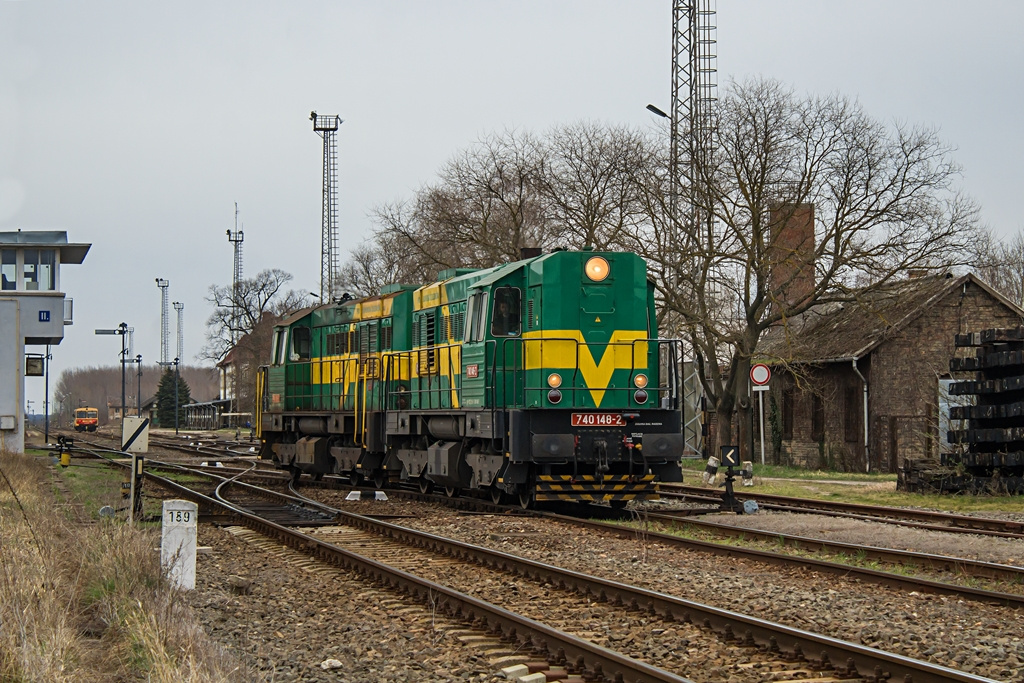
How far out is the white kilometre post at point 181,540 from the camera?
9930 millimetres

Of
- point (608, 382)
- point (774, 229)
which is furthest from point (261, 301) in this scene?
point (608, 382)

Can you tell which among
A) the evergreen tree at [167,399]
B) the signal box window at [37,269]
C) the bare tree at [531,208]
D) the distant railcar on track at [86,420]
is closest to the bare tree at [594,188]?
the bare tree at [531,208]

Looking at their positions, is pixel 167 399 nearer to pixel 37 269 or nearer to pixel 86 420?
pixel 86 420

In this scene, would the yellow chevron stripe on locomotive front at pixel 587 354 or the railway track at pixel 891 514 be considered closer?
the railway track at pixel 891 514

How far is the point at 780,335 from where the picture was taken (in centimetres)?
4006

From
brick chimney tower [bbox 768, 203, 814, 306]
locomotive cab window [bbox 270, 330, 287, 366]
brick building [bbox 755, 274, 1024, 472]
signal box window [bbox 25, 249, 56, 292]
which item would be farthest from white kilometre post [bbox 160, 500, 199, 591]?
signal box window [bbox 25, 249, 56, 292]

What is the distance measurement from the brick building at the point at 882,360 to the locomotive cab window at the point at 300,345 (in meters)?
12.6

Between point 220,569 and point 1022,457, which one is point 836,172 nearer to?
point 1022,457

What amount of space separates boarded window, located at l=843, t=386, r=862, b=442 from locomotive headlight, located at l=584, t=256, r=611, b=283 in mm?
18702

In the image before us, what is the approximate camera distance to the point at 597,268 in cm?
1599

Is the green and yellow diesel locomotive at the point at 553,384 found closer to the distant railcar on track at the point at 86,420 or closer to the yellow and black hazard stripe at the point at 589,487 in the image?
the yellow and black hazard stripe at the point at 589,487

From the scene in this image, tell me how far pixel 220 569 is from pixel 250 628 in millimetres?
3240

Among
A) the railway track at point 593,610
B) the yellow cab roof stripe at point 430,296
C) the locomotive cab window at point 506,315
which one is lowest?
the railway track at point 593,610

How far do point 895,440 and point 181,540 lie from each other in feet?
76.6
